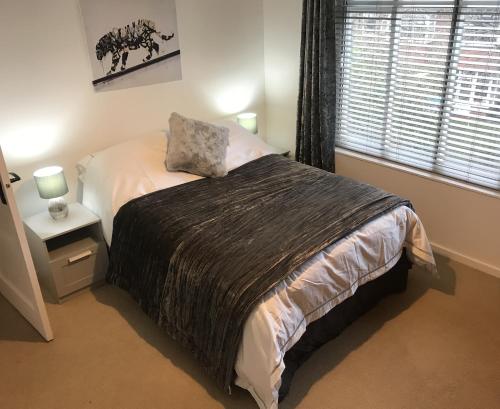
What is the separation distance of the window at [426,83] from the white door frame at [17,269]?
8.05 feet

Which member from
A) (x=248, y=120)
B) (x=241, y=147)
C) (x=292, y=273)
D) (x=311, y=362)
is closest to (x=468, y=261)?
(x=311, y=362)

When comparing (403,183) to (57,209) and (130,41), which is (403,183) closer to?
(130,41)

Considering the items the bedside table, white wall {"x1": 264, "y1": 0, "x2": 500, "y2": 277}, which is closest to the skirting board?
white wall {"x1": 264, "y1": 0, "x2": 500, "y2": 277}

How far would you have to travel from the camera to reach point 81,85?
9.77 ft

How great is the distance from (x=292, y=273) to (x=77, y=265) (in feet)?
4.88

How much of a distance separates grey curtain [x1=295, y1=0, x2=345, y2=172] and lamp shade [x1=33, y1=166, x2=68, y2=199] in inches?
73.0

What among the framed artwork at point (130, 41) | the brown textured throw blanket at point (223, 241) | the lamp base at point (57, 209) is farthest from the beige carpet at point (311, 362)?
the framed artwork at point (130, 41)

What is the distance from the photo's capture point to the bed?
188 cm

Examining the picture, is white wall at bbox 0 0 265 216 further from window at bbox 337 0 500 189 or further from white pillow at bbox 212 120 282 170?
window at bbox 337 0 500 189

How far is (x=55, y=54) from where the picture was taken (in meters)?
2.81

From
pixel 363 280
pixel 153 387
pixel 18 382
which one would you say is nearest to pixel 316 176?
pixel 363 280

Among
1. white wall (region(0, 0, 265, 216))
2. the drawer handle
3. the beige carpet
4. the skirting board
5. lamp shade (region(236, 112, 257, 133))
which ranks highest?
white wall (region(0, 0, 265, 216))

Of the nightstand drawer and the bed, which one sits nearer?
the bed

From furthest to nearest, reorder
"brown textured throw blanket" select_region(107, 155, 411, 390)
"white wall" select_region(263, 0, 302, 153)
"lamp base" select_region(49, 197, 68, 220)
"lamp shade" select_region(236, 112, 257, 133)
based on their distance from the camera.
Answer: "lamp shade" select_region(236, 112, 257, 133)
"white wall" select_region(263, 0, 302, 153)
"lamp base" select_region(49, 197, 68, 220)
"brown textured throw blanket" select_region(107, 155, 411, 390)
